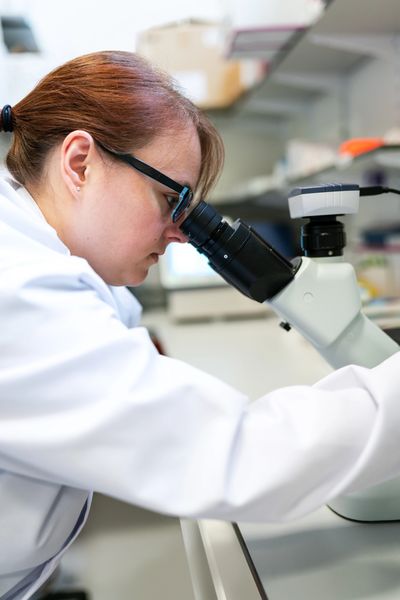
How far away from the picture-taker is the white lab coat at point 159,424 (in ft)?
1.89

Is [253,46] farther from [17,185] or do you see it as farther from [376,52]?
[17,185]

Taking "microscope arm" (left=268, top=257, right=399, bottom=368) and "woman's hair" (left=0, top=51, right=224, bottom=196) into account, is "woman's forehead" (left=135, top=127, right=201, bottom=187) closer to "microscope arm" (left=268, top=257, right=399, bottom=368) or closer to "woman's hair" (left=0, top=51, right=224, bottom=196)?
"woman's hair" (left=0, top=51, right=224, bottom=196)

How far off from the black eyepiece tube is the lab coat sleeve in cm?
19

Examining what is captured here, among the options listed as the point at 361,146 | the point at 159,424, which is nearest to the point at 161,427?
the point at 159,424

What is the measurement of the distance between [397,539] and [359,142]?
118 centimetres

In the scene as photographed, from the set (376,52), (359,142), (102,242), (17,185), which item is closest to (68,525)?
(102,242)

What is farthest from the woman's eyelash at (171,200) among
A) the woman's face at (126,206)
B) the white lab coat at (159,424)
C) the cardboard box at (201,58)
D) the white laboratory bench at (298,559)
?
the cardboard box at (201,58)

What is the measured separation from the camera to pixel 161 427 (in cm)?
58

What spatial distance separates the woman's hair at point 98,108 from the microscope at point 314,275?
0.16m

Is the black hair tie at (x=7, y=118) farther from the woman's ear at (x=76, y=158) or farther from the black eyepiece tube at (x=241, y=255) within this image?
the black eyepiece tube at (x=241, y=255)

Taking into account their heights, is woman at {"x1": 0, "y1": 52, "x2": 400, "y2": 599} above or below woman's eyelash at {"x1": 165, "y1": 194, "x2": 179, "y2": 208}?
below

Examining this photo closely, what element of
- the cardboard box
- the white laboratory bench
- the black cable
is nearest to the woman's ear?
the black cable

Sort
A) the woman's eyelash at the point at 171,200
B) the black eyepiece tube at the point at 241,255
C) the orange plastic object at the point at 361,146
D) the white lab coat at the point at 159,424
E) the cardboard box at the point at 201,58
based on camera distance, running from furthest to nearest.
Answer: the cardboard box at the point at 201,58, the orange plastic object at the point at 361,146, the woman's eyelash at the point at 171,200, the black eyepiece tube at the point at 241,255, the white lab coat at the point at 159,424

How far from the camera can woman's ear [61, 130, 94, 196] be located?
2.59 ft
